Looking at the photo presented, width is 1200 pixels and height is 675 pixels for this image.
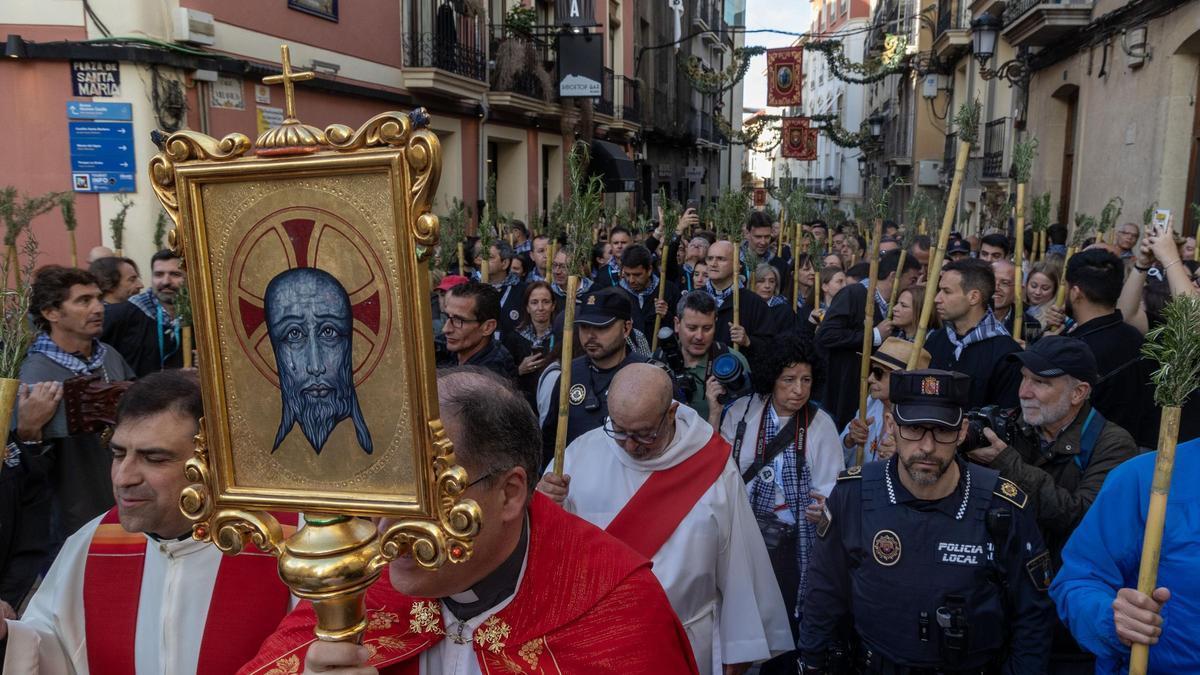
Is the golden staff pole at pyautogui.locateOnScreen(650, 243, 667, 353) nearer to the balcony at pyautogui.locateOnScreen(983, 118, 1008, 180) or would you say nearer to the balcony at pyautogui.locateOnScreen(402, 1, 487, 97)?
the balcony at pyautogui.locateOnScreen(402, 1, 487, 97)

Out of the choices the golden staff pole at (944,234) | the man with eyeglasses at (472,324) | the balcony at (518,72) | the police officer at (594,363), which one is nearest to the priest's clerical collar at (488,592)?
the golden staff pole at (944,234)

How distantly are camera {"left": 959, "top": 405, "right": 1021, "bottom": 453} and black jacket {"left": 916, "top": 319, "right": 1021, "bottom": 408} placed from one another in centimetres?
77

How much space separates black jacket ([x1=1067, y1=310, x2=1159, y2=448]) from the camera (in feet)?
14.8

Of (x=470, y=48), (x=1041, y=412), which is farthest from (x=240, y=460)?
(x=470, y=48)

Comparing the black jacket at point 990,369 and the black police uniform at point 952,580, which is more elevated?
the black jacket at point 990,369

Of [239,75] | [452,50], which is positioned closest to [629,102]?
[452,50]

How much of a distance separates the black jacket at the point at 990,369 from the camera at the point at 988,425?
2.52 feet

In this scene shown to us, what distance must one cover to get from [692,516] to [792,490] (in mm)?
921

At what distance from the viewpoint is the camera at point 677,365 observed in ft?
16.9

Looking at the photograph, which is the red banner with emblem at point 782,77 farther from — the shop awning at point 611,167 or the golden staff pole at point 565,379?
the golden staff pole at point 565,379

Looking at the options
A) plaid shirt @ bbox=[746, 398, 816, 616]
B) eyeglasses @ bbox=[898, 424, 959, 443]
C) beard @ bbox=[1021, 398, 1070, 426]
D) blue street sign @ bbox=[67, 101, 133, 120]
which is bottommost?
plaid shirt @ bbox=[746, 398, 816, 616]

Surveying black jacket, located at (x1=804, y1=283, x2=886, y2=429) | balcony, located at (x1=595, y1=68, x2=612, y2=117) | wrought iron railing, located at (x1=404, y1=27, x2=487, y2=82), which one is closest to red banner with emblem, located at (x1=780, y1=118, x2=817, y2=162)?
balcony, located at (x1=595, y1=68, x2=612, y2=117)

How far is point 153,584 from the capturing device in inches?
99.3

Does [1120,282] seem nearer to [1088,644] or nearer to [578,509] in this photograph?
[1088,644]
